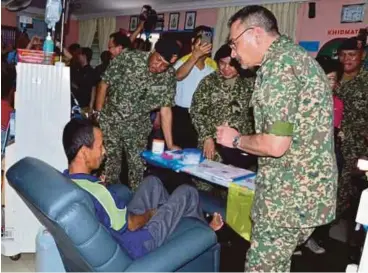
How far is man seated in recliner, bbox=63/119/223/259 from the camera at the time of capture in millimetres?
1708

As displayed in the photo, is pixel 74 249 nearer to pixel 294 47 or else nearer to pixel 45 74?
pixel 294 47

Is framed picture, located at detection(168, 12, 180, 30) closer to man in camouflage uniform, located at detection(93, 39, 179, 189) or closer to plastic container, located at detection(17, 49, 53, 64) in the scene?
man in camouflage uniform, located at detection(93, 39, 179, 189)

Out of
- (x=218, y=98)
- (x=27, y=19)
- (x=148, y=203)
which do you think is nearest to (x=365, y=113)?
(x=218, y=98)

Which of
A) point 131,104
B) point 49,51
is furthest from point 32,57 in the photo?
point 131,104

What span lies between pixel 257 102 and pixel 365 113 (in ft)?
7.36

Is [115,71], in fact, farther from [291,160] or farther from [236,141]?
[291,160]

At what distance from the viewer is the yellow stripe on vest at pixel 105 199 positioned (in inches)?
66.7

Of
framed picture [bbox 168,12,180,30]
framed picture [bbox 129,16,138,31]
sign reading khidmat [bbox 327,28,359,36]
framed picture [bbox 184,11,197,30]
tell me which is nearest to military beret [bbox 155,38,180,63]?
sign reading khidmat [bbox 327,28,359,36]

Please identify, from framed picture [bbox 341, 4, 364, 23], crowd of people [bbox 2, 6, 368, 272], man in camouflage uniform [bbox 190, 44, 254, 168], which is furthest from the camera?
framed picture [bbox 341, 4, 364, 23]

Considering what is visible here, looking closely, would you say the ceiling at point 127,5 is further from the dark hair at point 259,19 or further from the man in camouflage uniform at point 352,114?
the dark hair at point 259,19

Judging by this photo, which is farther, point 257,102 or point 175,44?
point 175,44

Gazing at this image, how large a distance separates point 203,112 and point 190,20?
4650mm

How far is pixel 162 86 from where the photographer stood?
305cm

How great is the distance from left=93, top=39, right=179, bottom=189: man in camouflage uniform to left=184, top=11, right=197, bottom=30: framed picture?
4446mm
